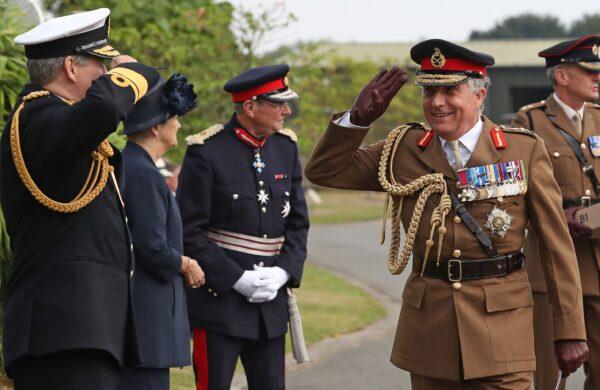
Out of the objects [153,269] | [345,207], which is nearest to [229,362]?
[153,269]

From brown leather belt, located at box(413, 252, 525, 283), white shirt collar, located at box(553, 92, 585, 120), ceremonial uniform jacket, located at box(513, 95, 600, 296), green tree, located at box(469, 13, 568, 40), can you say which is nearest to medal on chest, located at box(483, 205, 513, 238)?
brown leather belt, located at box(413, 252, 525, 283)

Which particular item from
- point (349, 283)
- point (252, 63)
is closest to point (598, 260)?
point (252, 63)

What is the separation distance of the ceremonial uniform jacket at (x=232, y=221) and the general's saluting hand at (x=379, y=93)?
1.56 meters

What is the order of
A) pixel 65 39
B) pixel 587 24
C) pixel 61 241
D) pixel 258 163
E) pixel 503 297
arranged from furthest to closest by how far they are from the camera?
pixel 587 24 → pixel 258 163 → pixel 503 297 → pixel 65 39 → pixel 61 241

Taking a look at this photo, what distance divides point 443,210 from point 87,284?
1667 millimetres

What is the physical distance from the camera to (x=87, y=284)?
4102 millimetres

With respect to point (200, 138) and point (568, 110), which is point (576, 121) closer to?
point (568, 110)

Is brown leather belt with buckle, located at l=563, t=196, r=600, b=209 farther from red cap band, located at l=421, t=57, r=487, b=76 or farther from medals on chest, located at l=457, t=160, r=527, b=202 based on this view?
red cap band, located at l=421, t=57, r=487, b=76

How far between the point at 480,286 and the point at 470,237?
217mm

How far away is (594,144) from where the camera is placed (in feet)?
22.5

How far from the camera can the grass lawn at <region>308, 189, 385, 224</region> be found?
23281 millimetres

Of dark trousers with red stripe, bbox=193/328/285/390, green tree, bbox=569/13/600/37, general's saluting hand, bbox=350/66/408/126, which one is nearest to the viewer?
general's saluting hand, bbox=350/66/408/126

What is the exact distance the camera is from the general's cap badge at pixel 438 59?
5.00 meters

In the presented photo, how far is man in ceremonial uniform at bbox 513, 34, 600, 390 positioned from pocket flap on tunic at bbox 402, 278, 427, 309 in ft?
6.04
